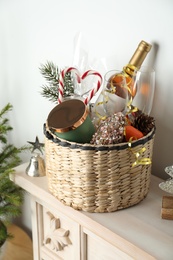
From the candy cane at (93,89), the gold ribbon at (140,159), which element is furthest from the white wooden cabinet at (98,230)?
the candy cane at (93,89)

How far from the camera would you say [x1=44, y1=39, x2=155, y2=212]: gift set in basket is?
0.84 meters

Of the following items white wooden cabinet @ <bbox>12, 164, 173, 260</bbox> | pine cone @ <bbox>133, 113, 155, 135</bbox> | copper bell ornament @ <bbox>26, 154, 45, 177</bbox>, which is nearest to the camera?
white wooden cabinet @ <bbox>12, 164, 173, 260</bbox>

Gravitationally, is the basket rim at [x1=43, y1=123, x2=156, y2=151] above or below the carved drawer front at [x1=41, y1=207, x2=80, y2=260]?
above

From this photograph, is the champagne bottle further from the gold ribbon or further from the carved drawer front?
the carved drawer front

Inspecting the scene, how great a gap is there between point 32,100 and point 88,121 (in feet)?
1.98

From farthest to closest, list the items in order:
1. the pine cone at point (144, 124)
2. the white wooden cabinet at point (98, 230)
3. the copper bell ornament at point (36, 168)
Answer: the copper bell ornament at point (36, 168) → the pine cone at point (144, 124) → the white wooden cabinet at point (98, 230)

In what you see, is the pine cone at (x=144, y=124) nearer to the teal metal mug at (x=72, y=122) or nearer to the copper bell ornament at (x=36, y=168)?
the teal metal mug at (x=72, y=122)

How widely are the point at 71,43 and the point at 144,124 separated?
403mm

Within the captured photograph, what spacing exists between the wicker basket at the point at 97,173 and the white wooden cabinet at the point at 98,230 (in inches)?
1.1

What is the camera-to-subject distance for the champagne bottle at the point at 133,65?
906 millimetres

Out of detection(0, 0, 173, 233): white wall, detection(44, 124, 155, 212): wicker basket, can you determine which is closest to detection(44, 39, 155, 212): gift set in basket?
detection(44, 124, 155, 212): wicker basket

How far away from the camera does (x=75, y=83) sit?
1007 millimetres

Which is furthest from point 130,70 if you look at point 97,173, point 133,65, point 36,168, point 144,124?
point 36,168

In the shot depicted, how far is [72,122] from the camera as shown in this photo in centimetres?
84
